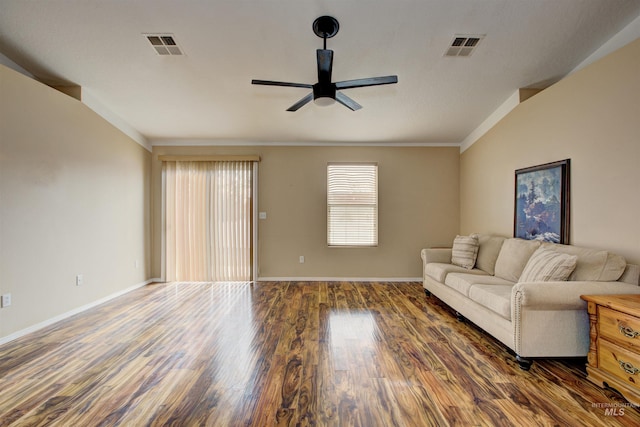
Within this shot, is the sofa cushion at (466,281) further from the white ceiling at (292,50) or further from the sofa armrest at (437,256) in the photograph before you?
the white ceiling at (292,50)

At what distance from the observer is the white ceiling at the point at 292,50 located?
7.82ft

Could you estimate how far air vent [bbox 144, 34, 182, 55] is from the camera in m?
2.68

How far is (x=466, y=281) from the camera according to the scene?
306cm

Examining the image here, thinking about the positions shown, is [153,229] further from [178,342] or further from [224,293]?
[178,342]

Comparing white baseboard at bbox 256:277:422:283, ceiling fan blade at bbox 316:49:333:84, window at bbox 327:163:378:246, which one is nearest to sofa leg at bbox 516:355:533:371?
ceiling fan blade at bbox 316:49:333:84

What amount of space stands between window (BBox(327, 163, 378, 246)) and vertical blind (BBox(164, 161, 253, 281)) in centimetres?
152

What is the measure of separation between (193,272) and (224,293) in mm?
1092

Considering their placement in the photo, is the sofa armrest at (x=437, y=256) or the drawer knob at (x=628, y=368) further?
the sofa armrest at (x=437, y=256)

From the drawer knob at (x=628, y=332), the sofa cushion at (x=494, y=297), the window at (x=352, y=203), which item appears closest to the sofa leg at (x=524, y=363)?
the sofa cushion at (x=494, y=297)

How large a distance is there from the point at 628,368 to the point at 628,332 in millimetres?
224

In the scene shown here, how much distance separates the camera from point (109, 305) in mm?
3729

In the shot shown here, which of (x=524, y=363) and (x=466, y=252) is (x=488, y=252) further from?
(x=524, y=363)

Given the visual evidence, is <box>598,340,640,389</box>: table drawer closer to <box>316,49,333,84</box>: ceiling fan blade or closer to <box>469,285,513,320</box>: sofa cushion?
<box>469,285,513,320</box>: sofa cushion

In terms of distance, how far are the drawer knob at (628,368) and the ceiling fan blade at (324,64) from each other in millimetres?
2932
